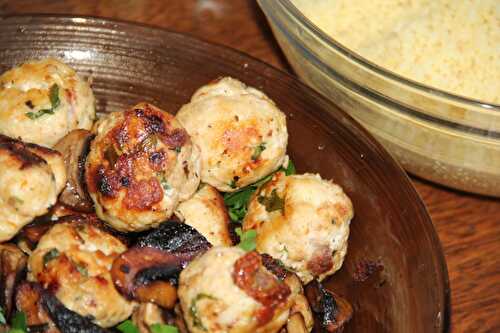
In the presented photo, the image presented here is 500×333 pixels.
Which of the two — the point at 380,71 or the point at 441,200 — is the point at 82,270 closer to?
the point at 380,71

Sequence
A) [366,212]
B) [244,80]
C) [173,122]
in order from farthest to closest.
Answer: [244,80] < [366,212] < [173,122]

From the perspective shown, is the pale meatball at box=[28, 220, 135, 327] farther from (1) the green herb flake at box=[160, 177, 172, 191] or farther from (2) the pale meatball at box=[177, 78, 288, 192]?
(2) the pale meatball at box=[177, 78, 288, 192]

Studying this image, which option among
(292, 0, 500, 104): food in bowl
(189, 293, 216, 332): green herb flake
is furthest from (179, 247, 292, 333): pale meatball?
(292, 0, 500, 104): food in bowl

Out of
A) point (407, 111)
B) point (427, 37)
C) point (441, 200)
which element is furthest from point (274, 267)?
point (427, 37)

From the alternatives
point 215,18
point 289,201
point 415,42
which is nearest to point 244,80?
point 289,201

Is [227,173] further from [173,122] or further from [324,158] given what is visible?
[324,158]

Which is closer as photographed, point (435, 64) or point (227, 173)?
point (227, 173)

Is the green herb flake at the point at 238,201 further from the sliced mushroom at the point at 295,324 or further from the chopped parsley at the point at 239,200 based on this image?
the sliced mushroom at the point at 295,324
